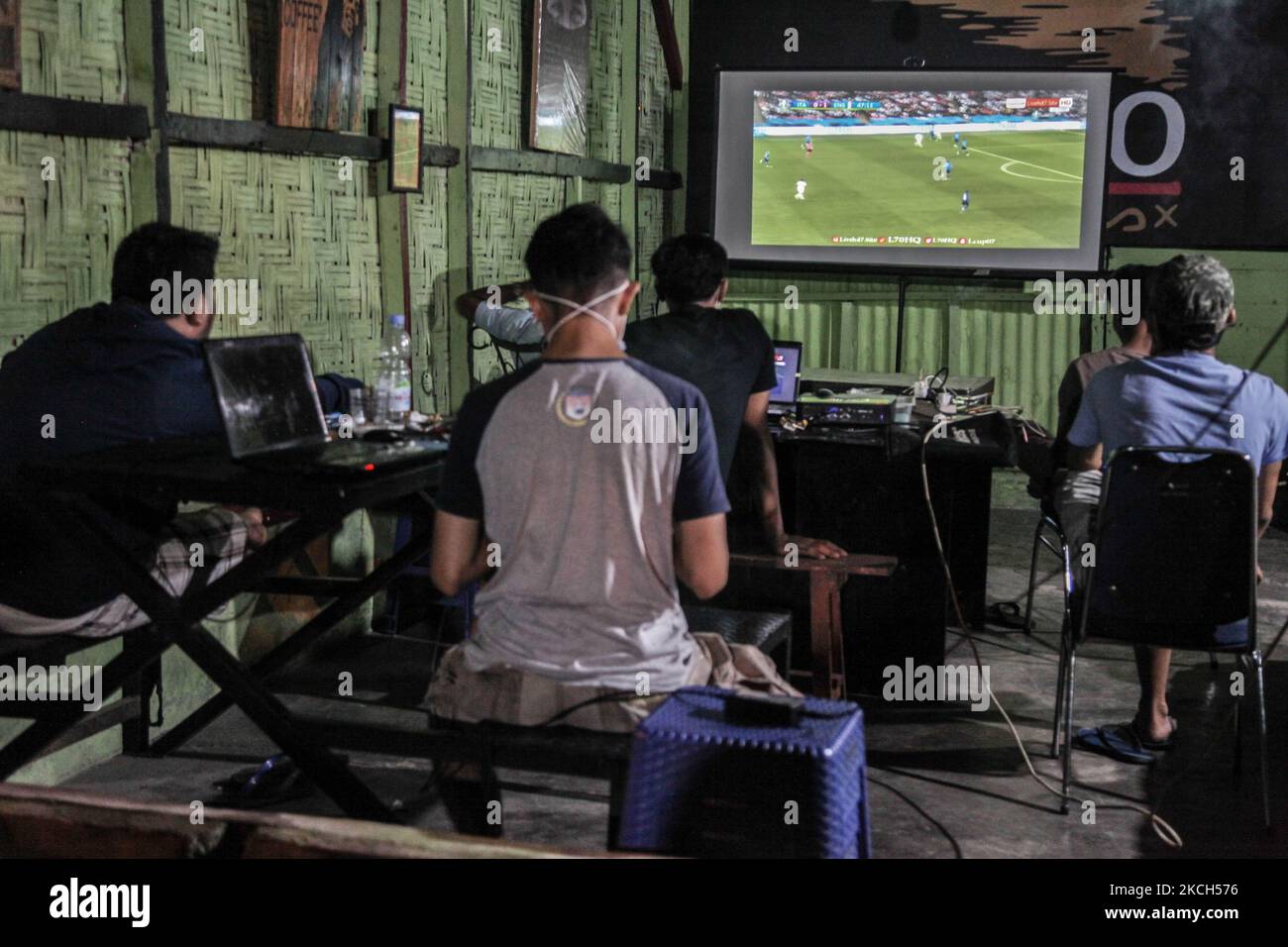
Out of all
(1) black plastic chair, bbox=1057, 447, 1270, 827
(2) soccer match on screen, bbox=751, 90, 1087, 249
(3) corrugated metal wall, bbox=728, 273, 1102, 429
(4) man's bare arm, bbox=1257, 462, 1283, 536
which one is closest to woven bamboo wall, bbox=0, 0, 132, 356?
(1) black plastic chair, bbox=1057, 447, 1270, 827

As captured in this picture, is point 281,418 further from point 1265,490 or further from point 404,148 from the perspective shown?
point 1265,490

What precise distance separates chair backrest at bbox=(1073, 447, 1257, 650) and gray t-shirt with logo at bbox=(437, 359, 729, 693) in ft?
4.41

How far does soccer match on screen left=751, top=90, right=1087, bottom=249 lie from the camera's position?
23.9 feet

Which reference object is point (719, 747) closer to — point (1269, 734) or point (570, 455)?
point (570, 455)

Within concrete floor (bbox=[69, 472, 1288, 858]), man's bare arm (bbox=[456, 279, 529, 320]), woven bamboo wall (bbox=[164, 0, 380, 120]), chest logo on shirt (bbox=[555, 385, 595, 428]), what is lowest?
concrete floor (bbox=[69, 472, 1288, 858])

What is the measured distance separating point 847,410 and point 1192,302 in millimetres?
1338

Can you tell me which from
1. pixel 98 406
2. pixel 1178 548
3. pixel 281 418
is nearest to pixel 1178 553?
pixel 1178 548

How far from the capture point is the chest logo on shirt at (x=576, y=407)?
229cm

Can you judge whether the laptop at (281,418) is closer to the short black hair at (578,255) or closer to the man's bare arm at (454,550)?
the man's bare arm at (454,550)

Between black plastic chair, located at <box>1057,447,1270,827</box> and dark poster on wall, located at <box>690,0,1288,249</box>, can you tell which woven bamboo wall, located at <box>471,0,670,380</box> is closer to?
dark poster on wall, located at <box>690,0,1288,249</box>

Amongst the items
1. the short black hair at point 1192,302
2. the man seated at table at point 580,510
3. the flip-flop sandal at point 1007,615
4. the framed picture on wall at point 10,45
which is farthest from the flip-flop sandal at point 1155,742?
the framed picture on wall at point 10,45

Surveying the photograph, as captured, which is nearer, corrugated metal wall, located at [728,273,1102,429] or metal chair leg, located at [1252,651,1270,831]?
metal chair leg, located at [1252,651,1270,831]

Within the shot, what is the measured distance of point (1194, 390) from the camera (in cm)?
350

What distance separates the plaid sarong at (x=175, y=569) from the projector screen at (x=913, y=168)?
4.58 m
